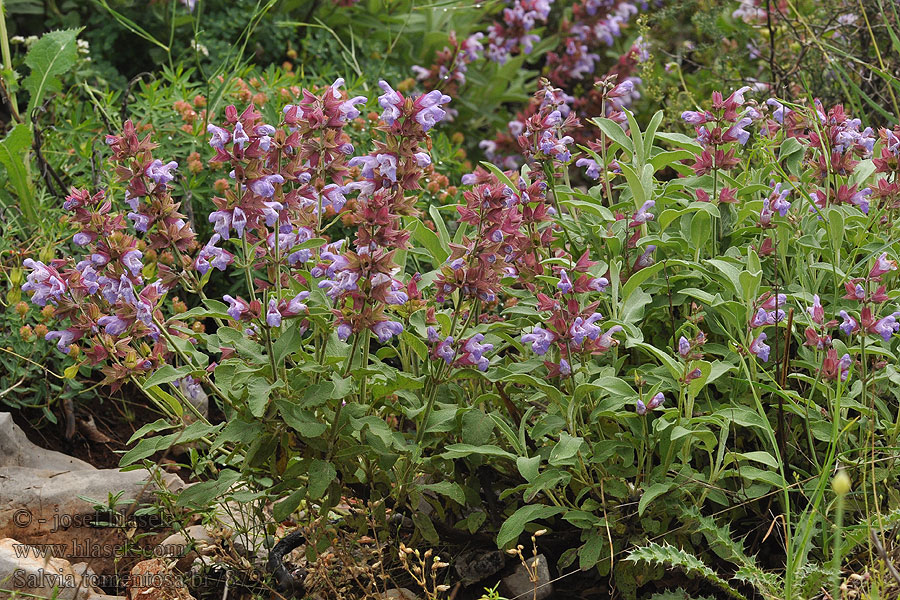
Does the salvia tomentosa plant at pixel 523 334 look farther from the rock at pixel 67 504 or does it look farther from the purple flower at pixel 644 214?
the rock at pixel 67 504

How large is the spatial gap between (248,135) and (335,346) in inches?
21.2

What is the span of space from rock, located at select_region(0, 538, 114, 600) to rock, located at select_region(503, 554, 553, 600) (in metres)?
0.92

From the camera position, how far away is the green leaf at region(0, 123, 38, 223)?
3055mm

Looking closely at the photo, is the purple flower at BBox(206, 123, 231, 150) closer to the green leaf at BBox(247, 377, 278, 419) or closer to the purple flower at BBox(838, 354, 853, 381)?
the green leaf at BBox(247, 377, 278, 419)

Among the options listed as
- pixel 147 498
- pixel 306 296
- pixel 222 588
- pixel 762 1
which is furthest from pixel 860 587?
pixel 762 1

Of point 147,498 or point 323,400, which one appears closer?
point 323,400

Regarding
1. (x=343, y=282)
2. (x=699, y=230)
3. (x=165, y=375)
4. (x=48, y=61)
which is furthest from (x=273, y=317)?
(x=48, y=61)

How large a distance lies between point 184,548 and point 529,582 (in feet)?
2.78

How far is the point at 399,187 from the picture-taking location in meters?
1.88

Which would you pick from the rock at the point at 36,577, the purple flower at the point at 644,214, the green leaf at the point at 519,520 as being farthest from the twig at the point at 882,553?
the rock at the point at 36,577

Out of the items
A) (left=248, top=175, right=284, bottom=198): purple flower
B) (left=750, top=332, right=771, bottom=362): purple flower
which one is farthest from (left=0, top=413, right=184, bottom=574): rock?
(left=750, top=332, right=771, bottom=362): purple flower

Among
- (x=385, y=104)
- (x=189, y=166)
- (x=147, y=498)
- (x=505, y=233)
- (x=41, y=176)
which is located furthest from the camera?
(x=41, y=176)

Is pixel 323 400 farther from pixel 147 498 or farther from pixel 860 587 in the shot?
pixel 860 587

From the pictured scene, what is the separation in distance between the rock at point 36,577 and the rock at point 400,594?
2.07 feet
